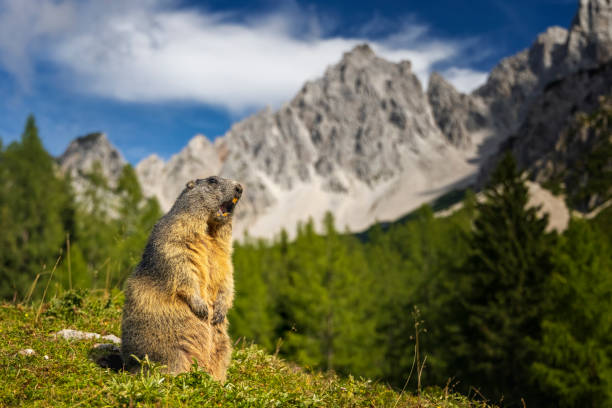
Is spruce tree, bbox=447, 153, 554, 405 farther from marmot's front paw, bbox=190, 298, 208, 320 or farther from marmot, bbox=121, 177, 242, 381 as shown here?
marmot's front paw, bbox=190, 298, 208, 320

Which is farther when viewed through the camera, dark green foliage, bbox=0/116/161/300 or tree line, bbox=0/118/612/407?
dark green foliage, bbox=0/116/161/300

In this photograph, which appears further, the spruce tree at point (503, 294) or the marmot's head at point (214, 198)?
the spruce tree at point (503, 294)

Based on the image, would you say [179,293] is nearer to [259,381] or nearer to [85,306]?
[259,381]

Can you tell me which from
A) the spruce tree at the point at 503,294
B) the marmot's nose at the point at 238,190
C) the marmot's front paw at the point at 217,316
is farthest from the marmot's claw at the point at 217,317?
the spruce tree at the point at 503,294

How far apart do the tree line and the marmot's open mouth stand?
32.3ft

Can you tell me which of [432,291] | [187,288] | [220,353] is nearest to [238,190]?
[187,288]

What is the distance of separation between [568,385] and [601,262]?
8.21 m

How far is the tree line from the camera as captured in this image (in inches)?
898

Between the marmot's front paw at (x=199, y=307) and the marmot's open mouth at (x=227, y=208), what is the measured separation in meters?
1.26

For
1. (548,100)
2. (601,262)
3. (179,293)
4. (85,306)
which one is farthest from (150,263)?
(548,100)

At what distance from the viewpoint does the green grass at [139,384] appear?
3992 mm

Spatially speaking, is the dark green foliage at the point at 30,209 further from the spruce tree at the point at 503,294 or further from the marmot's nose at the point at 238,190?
the spruce tree at the point at 503,294

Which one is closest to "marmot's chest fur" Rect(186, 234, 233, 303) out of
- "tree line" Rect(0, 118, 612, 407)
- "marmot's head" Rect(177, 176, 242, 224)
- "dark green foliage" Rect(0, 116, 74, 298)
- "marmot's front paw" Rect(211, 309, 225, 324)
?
"marmot's front paw" Rect(211, 309, 225, 324)

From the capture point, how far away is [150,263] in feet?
18.2
